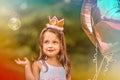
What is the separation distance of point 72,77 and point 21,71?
29 centimetres

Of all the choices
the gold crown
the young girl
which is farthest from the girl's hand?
the gold crown

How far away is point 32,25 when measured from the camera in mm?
2102

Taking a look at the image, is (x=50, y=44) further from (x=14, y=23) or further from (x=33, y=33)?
(x=14, y=23)

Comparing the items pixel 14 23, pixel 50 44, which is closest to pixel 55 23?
pixel 50 44

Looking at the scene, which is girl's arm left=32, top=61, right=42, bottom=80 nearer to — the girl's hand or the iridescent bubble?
the girl's hand

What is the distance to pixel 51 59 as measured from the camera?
212cm

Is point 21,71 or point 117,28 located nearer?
point 21,71

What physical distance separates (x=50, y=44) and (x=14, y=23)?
231mm

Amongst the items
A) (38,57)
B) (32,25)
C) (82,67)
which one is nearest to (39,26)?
(32,25)

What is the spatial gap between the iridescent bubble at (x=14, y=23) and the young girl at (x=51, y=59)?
14 cm

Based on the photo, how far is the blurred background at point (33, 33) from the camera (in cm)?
208

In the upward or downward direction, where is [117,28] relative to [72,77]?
upward

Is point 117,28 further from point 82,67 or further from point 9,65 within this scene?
point 9,65

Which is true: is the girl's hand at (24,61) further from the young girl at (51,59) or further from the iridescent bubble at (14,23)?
the iridescent bubble at (14,23)
